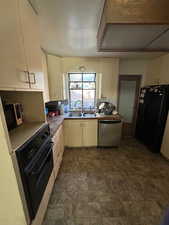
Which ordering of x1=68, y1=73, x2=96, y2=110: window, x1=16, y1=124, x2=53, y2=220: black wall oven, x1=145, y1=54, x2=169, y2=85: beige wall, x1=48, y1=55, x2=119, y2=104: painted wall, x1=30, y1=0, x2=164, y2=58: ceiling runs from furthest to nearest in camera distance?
x1=68, y1=73, x2=96, y2=110: window < x1=48, y1=55, x2=119, y2=104: painted wall < x1=145, y1=54, x2=169, y2=85: beige wall < x1=30, y1=0, x2=164, y2=58: ceiling < x1=16, y1=124, x2=53, y2=220: black wall oven

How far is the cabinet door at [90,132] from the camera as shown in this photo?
8.66ft

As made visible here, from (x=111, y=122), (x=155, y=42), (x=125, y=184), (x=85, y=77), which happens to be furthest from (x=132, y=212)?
(x=85, y=77)

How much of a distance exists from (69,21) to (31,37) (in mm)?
578

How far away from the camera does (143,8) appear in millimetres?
1008

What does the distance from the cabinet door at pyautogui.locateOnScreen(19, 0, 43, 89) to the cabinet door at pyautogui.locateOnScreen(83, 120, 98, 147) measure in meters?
1.67

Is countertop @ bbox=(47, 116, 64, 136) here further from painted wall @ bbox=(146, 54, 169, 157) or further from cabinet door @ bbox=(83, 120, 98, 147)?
painted wall @ bbox=(146, 54, 169, 157)

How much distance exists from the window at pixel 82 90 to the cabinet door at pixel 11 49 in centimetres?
227

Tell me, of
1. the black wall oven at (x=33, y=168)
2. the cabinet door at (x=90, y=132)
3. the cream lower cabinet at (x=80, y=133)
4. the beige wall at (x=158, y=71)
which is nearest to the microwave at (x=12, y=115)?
the black wall oven at (x=33, y=168)

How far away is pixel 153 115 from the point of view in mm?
2508

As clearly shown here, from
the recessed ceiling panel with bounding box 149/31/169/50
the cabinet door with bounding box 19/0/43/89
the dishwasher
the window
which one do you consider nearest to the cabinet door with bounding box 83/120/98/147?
the dishwasher

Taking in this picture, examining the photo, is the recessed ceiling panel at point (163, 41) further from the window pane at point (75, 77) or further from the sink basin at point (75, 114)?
the sink basin at point (75, 114)

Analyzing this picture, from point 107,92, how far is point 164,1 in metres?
2.06

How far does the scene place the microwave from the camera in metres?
1.18

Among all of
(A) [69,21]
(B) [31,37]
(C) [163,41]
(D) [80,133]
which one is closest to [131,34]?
(C) [163,41]
